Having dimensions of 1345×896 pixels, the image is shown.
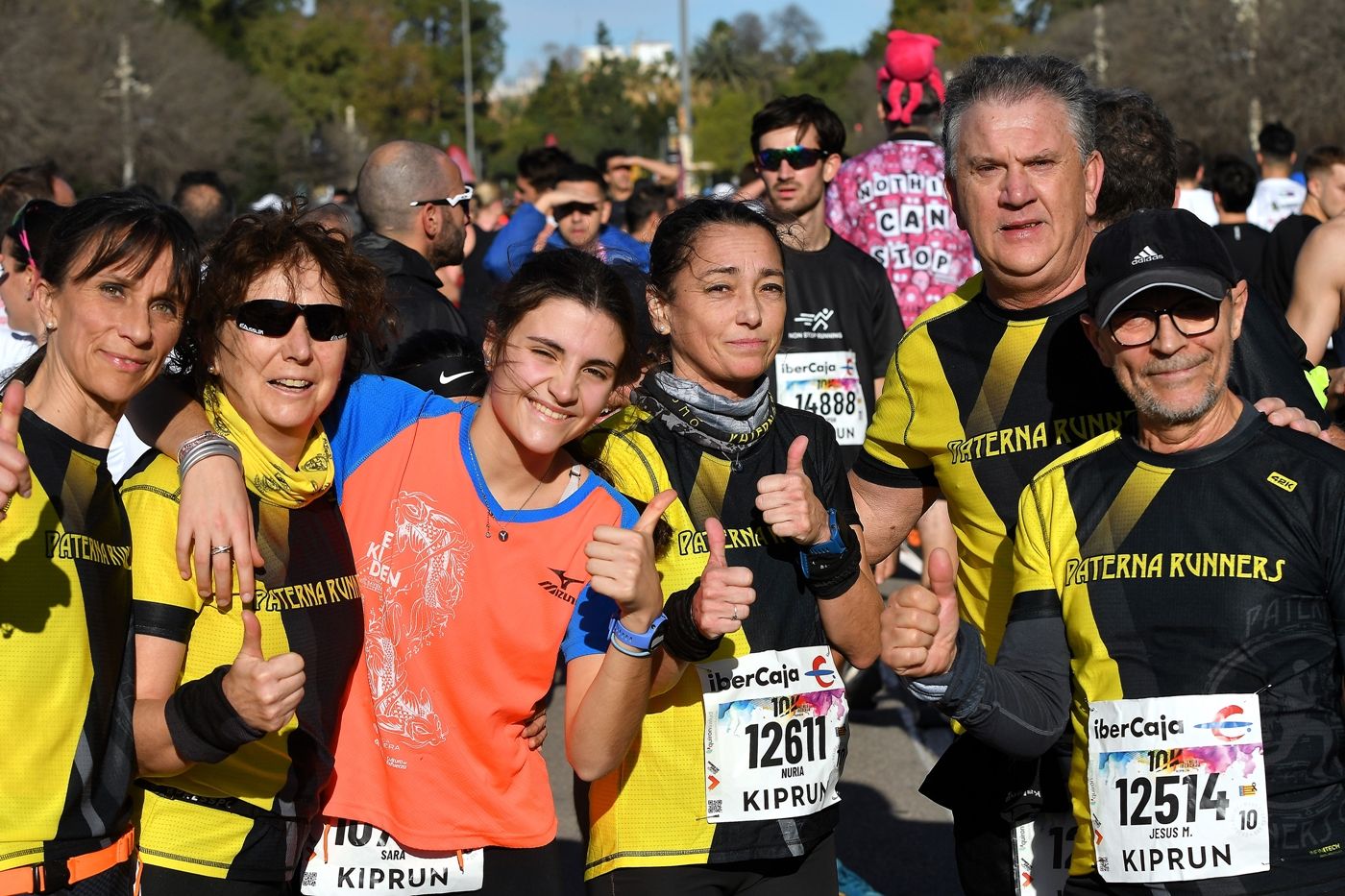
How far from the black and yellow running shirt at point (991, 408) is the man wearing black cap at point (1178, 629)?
43 cm

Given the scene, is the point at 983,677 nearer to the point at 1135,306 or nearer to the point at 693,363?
the point at 1135,306

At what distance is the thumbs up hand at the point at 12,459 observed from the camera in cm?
288

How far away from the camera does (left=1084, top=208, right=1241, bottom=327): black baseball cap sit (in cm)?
325

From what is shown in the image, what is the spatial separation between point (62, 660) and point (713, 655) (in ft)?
4.73

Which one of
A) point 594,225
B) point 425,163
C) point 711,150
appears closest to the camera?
point 425,163

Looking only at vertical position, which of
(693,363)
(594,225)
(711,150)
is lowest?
(693,363)

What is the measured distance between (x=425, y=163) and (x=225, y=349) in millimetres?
3119

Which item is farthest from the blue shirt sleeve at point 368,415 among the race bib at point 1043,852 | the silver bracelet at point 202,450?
the race bib at point 1043,852

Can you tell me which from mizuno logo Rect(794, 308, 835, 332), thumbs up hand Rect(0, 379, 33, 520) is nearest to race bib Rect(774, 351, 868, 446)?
mizuno logo Rect(794, 308, 835, 332)

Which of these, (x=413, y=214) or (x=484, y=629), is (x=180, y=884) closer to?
(x=484, y=629)

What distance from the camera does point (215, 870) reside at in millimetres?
3338

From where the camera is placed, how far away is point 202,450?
128 inches

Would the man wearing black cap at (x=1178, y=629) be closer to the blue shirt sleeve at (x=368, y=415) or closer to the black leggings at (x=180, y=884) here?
the blue shirt sleeve at (x=368, y=415)

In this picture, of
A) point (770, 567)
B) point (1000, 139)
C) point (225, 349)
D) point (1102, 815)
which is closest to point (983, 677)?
point (1102, 815)
